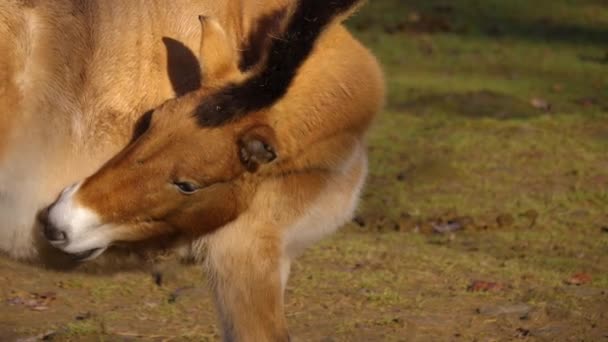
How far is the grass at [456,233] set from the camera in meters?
5.71

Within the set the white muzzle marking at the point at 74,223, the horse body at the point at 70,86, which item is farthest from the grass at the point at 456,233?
the white muzzle marking at the point at 74,223

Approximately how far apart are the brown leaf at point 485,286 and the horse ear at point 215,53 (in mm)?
2383

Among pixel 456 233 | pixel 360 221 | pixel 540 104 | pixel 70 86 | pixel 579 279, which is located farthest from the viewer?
pixel 540 104

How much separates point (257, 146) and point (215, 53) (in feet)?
1.24

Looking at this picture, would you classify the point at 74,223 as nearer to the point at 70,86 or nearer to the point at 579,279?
the point at 70,86

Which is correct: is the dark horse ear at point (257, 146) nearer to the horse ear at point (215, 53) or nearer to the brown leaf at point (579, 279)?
the horse ear at point (215, 53)

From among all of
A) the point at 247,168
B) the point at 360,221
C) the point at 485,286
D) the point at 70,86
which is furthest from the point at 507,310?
the point at 70,86

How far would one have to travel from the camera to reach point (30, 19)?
A: 4336 mm

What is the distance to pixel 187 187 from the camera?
408cm

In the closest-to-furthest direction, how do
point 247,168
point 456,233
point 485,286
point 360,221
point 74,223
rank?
1. point 74,223
2. point 247,168
3. point 485,286
4. point 456,233
5. point 360,221

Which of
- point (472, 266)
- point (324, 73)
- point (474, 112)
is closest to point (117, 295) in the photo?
point (472, 266)

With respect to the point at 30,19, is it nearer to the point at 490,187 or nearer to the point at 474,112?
the point at 490,187

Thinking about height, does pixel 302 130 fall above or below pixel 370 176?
above

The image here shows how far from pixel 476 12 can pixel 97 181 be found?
30.6 feet
